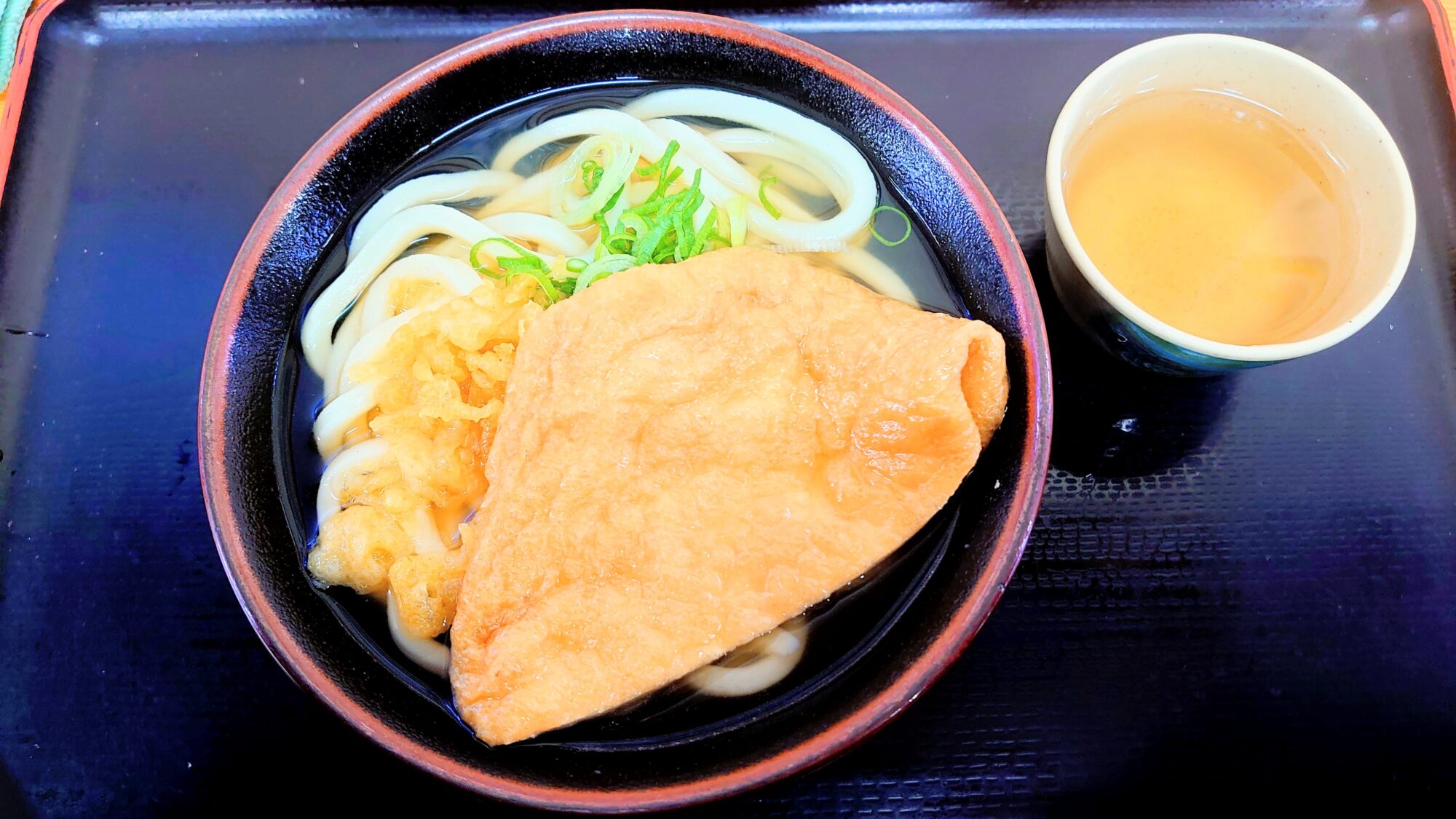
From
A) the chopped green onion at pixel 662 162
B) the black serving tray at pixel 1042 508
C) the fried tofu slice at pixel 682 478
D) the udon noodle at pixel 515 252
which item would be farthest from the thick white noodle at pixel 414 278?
the black serving tray at pixel 1042 508

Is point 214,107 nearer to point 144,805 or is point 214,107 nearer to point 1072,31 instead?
point 144,805

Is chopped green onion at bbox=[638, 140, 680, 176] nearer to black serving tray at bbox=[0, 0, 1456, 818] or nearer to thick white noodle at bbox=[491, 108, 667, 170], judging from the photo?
thick white noodle at bbox=[491, 108, 667, 170]

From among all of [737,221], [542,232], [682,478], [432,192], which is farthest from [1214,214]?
[432,192]

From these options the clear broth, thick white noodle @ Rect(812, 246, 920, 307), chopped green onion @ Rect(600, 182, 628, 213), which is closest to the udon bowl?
the clear broth

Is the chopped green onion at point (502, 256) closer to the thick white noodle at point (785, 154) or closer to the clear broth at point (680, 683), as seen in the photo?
the clear broth at point (680, 683)

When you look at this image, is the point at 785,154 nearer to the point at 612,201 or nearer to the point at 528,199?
the point at 612,201

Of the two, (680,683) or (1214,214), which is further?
(1214,214)
